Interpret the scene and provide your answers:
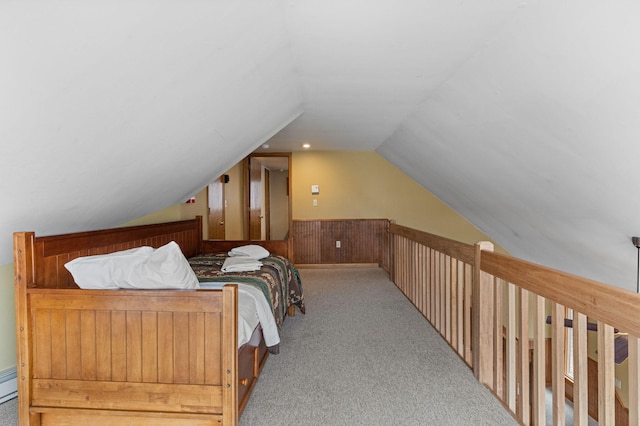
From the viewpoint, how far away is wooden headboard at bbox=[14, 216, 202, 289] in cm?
179

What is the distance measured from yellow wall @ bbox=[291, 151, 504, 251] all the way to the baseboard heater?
14.1 feet

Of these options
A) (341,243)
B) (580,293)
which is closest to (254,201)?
(341,243)

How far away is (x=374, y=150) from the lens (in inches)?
234

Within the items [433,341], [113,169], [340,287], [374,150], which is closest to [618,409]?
[433,341]

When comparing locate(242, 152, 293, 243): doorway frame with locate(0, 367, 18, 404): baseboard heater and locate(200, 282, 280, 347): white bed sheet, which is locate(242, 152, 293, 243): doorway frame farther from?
locate(0, 367, 18, 404): baseboard heater

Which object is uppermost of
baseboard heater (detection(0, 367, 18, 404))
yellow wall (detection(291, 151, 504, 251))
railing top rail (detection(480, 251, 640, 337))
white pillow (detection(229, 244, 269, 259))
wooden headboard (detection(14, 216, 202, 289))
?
yellow wall (detection(291, 151, 504, 251))

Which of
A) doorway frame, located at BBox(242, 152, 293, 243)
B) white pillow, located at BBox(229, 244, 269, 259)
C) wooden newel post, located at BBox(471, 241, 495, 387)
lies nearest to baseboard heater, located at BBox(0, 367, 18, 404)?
white pillow, located at BBox(229, 244, 269, 259)

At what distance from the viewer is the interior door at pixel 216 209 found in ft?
16.1

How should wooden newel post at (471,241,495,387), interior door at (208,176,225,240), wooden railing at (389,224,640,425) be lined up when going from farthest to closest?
interior door at (208,176,225,240)
wooden newel post at (471,241,495,387)
wooden railing at (389,224,640,425)

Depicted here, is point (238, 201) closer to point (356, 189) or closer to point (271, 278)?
point (356, 189)

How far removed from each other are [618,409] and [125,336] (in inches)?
206

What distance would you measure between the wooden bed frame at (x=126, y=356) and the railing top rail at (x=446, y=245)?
163cm

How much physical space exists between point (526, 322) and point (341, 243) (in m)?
4.27

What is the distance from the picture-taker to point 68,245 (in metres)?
2.14
